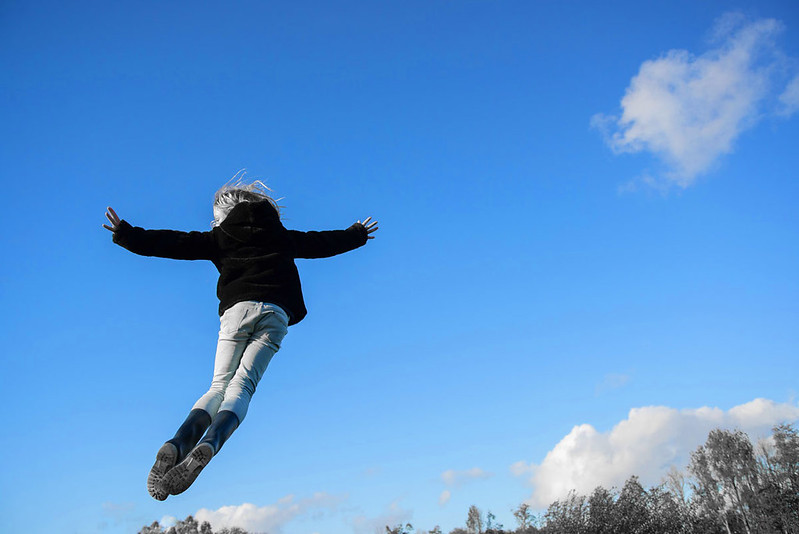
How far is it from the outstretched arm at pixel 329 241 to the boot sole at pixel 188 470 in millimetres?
2046

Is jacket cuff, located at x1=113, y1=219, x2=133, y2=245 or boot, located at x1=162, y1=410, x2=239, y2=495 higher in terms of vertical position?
jacket cuff, located at x1=113, y1=219, x2=133, y2=245

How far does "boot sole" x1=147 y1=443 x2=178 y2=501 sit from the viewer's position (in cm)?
322

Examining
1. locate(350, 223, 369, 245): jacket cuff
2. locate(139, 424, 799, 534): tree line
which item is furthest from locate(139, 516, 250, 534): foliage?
locate(350, 223, 369, 245): jacket cuff

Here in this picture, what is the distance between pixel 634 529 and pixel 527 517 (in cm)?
2125

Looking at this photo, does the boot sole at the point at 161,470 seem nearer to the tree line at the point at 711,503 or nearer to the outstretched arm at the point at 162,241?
the outstretched arm at the point at 162,241

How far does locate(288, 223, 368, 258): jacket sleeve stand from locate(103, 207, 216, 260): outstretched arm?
713 millimetres

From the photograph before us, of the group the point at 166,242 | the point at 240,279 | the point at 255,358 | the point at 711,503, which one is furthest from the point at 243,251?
the point at 711,503

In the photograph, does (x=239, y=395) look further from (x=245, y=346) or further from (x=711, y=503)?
(x=711, y=503)

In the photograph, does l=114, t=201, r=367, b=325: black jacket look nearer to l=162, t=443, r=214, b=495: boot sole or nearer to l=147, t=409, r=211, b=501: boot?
l=147, t=409, r=211, b=501: boot

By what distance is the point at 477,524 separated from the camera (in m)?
79.8

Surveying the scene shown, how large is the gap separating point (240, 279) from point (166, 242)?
0.67 meters

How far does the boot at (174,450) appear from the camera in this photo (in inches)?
127

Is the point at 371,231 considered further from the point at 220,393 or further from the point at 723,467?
the point at 723,467

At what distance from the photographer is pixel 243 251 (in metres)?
4.57
